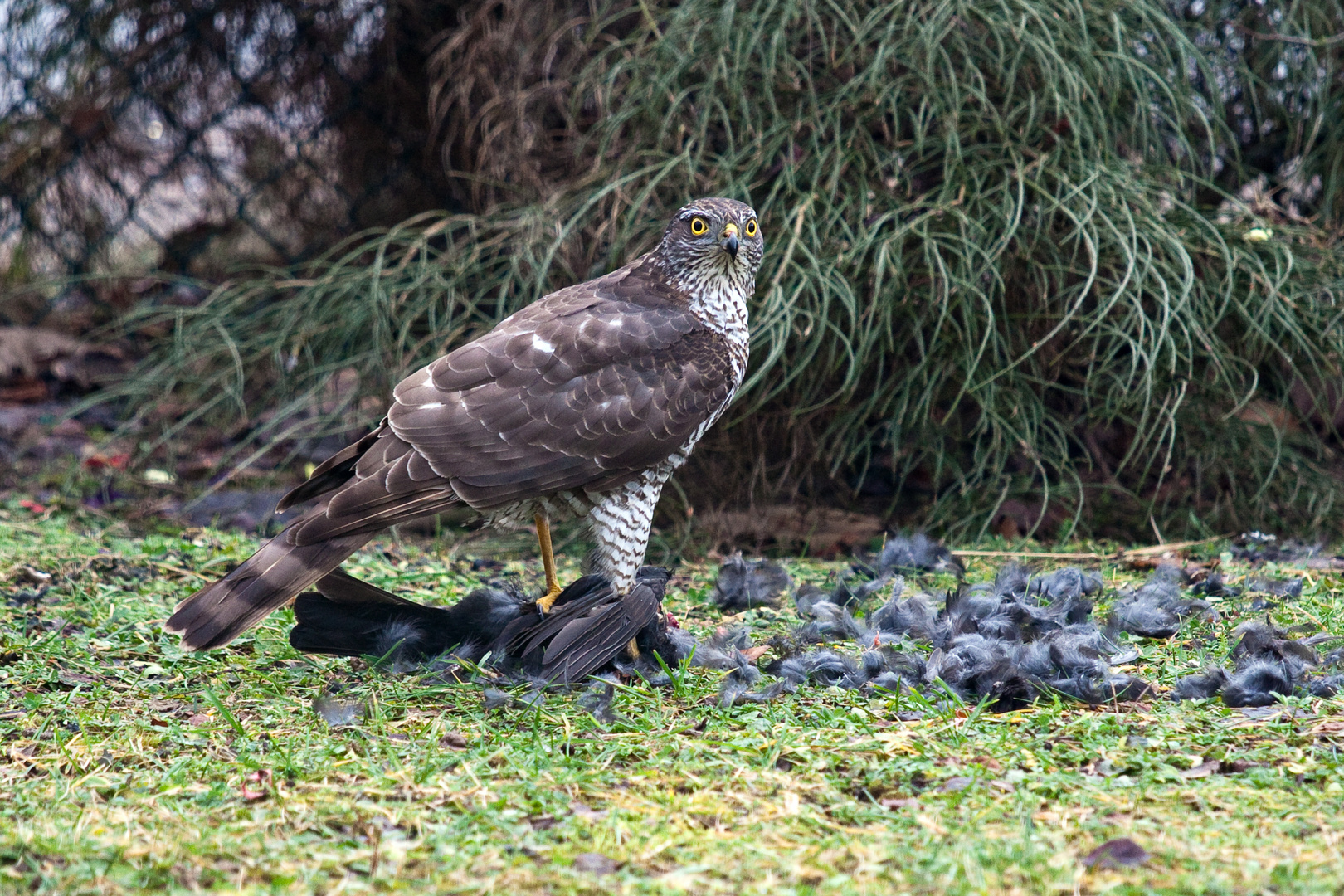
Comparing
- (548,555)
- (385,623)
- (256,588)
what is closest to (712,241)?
(548,555)

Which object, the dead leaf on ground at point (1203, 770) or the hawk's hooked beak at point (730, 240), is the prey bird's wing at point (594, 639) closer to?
the hawk's hooked beak at point (730, 240)

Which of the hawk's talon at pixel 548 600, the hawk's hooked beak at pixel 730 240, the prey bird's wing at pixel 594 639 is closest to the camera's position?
the prey bird's wing at pixel 594 639

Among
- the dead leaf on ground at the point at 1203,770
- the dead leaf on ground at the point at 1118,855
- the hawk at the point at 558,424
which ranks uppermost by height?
the hawk at the point at 558,424

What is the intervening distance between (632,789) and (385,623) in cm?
103

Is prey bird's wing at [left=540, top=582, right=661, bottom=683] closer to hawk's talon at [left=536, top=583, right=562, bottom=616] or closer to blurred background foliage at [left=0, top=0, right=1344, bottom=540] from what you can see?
hawk's talon at [left=536, top=583, right=562, bottom=616]

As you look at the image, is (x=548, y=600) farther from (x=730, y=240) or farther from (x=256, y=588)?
(x=730, y=240)

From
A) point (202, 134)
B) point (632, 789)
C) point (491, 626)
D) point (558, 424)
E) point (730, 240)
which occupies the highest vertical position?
point (202, 134)

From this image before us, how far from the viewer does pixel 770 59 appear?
14.0 ft

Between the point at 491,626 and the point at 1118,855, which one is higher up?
the point at 491,626

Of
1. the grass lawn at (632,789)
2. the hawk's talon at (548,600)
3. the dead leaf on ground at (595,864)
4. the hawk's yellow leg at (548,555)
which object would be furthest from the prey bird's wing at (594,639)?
the dead leaf on ground at (595,864)

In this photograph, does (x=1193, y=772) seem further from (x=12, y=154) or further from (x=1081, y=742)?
(x=12, y=154)

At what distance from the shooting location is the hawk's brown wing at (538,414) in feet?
9.31

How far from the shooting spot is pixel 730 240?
3.24 meters

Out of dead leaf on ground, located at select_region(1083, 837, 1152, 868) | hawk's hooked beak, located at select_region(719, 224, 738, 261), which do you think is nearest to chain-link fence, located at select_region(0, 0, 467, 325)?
hawk's hooked beak, located at select_region(719, 224, 738, 261)
